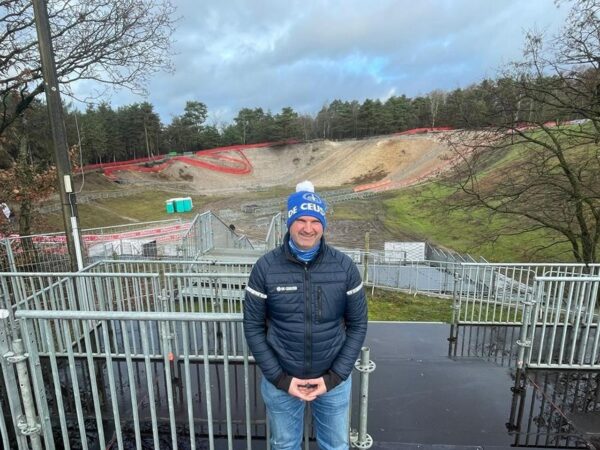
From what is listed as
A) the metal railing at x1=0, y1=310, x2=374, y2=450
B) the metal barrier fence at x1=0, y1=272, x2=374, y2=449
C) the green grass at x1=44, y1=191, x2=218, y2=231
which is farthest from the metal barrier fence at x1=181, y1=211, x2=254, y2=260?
the green grass at x1=44, y1=191, x2=218, y2=231

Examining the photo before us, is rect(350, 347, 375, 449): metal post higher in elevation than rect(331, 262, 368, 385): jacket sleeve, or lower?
lower

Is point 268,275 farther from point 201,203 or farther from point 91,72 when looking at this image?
point 201,203

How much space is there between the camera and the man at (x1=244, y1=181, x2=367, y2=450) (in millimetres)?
2332

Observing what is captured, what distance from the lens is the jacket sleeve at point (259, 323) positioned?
2336 mm

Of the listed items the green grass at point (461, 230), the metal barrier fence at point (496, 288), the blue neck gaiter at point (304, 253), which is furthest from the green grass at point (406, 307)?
the blue neck gaiter at point (304, 253)

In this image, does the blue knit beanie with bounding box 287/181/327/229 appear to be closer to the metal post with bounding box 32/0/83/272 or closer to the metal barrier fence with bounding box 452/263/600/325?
the metal barrier fence with bounding box 452/263/600/325

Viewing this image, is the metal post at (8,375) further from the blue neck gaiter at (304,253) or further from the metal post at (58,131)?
the metal post at (58,131)

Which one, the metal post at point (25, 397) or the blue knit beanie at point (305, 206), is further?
the metal post at point (25, 397)

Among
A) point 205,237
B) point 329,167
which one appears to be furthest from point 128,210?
point 329,167

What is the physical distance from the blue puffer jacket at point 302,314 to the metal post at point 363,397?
296 mm

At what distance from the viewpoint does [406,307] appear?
10.3m

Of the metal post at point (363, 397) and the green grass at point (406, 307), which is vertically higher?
the metal post at point (363, 397)

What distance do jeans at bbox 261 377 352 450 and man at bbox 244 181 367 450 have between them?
7 cm

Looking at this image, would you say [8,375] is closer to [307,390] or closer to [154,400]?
[154,400]
